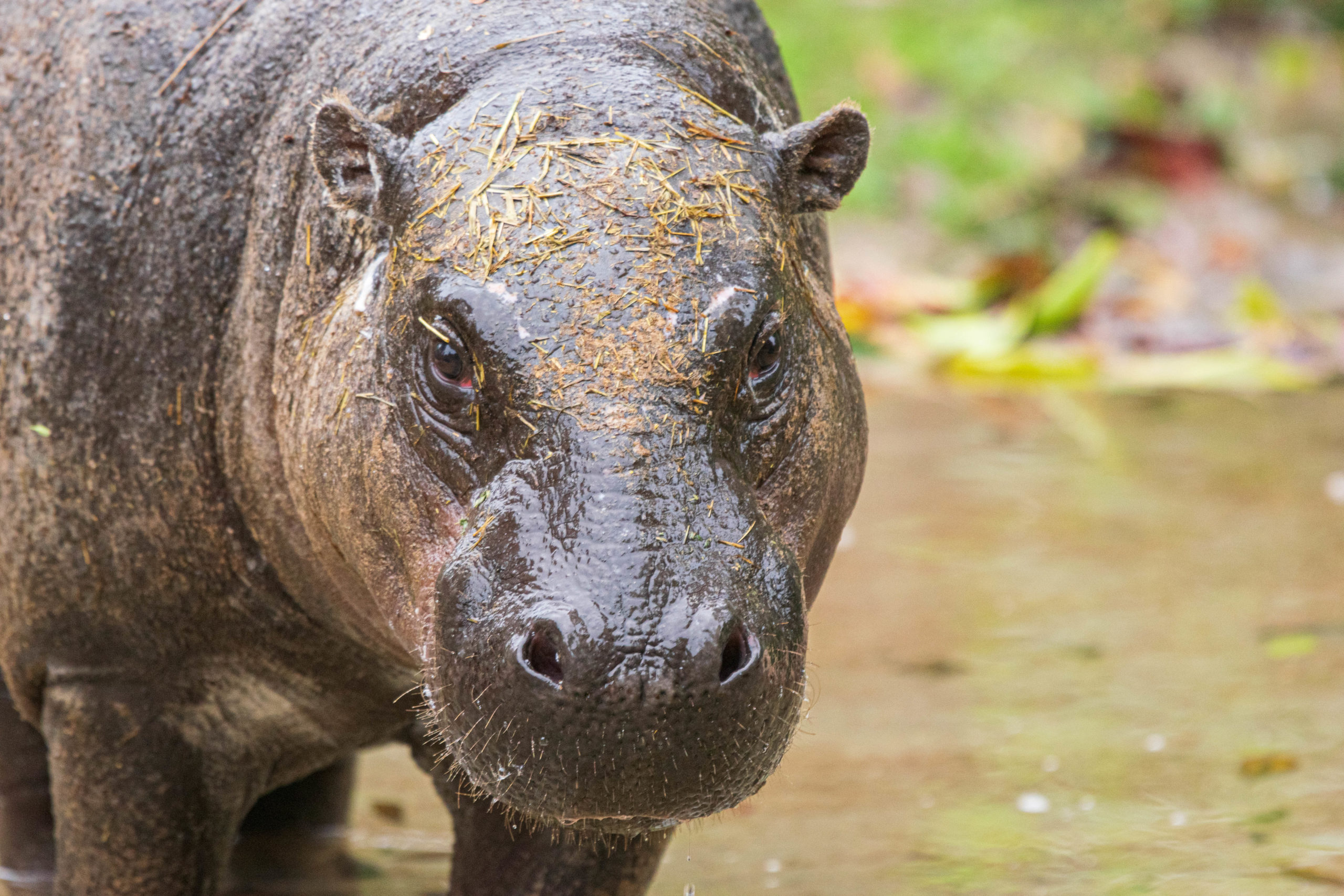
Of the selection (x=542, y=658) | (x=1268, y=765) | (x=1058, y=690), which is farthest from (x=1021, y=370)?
(x=542, y=658)

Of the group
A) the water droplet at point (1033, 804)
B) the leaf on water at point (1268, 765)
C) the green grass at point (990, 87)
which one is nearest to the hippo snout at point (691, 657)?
the water droplet at point (1033, 804)

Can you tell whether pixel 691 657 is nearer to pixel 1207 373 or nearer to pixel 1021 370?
pixel 1021 370

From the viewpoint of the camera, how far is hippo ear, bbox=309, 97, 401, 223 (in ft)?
12.3

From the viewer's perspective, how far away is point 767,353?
11.9ft

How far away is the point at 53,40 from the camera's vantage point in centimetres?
447

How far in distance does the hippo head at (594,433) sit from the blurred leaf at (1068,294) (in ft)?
26.5

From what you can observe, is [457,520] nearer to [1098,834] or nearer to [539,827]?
[539,827]

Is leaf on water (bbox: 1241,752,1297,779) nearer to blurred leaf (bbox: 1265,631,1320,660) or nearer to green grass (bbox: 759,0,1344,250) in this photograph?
blurred leaf (bbox: 1265,631,1320,660)

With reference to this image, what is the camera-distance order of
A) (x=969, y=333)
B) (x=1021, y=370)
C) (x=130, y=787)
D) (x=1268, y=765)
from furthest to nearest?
1. (x=969, y=333)
2. (x=1021, y=370)
3. (x=1268, y=765)
4. (x=130, y=787)

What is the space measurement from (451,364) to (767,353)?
596 mm

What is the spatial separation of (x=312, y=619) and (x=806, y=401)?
1312 millimetres

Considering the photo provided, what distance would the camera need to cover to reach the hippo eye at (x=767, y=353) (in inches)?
141

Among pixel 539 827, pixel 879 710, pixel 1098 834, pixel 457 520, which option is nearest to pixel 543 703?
pixel 457 520

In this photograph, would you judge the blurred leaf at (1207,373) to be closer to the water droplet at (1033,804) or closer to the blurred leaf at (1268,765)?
the blurred leaf at (1268,765)
